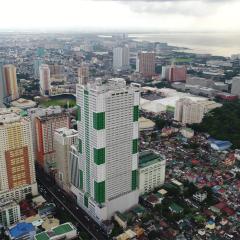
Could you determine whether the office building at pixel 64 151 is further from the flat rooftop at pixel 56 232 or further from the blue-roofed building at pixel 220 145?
the blue-roofed building at pixel 220 145

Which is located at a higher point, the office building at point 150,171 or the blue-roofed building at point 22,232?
the office building at point 150,171

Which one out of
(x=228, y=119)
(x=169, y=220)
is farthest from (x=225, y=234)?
(x=228, y=119)

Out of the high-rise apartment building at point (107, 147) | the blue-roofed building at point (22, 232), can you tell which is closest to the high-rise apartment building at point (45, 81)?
the high-rise apartment building at point (107, 147)

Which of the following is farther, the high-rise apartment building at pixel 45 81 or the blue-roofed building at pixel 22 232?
the high-rise apartment building at pixel 45 81

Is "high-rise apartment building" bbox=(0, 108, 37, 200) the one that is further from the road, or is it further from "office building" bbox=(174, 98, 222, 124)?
"office building" bbox=(174, 98, 222, 124)

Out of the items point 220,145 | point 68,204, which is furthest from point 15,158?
point 220,145

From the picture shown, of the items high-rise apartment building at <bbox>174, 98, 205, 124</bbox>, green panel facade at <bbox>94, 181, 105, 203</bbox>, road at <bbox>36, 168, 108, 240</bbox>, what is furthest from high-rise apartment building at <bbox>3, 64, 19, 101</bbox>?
green panel facade at <bbox>94, 181, 105, 203</bbox>
